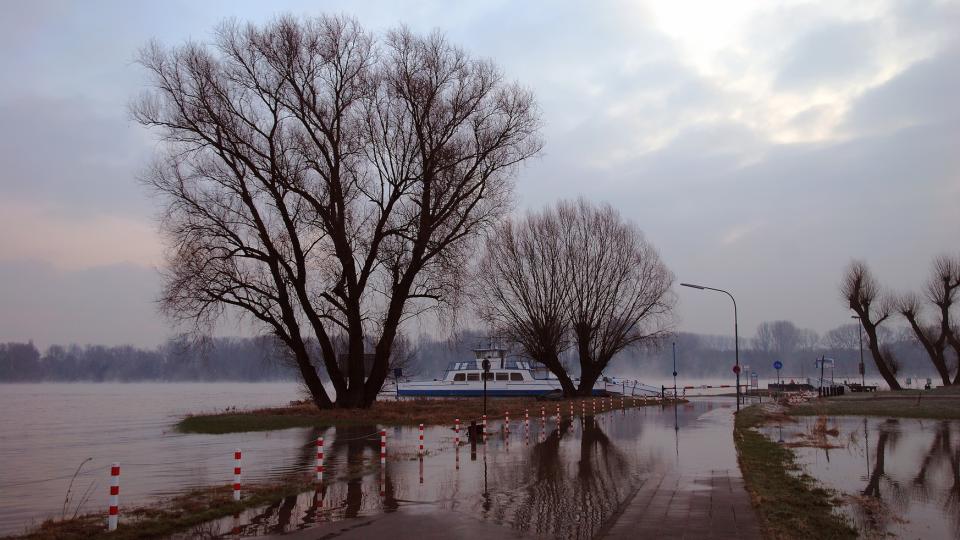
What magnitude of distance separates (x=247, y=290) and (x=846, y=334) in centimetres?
17771

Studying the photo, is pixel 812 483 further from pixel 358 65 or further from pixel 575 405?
pixel 575 405

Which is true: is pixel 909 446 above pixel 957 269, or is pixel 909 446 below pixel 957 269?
below

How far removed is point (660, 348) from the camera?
54.3 metres

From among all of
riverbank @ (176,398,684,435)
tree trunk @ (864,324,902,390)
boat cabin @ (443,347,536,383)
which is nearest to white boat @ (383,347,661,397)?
boat cabin @ (443,347,536,383)

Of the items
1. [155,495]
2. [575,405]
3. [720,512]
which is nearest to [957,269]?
[575,405]

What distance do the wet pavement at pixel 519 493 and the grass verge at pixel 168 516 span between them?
13.9 inches

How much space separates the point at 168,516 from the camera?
11.7 meters

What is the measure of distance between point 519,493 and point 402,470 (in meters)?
4.18

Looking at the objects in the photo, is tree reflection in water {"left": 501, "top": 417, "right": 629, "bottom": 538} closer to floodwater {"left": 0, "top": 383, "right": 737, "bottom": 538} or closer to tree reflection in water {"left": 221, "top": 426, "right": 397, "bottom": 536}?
floodwater {"left": 0, "top": 383, "right": 737, "bottom": 538}

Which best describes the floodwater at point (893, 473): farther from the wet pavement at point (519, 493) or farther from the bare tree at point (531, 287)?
the bare tree at point (531, 287)

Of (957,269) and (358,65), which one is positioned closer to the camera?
(358,65)

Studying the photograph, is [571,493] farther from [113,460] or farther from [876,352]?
[876,352]

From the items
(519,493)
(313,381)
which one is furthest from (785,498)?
(313,381)

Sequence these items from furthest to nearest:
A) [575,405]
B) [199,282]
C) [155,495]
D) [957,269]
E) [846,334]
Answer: [846,334], [957,269], [575,405], [199,282], [155,495]
